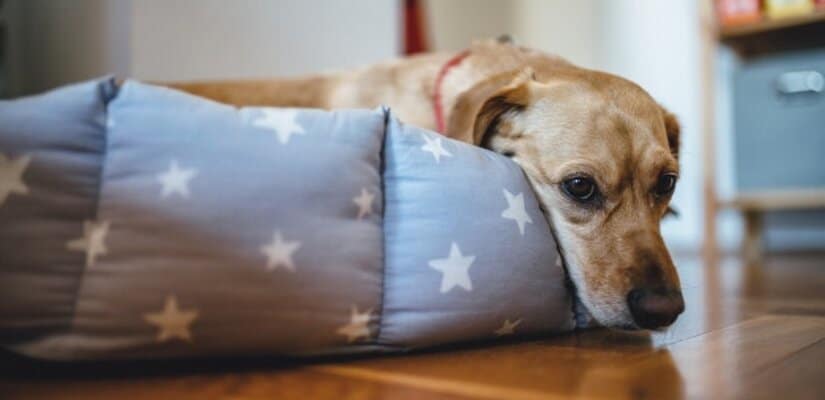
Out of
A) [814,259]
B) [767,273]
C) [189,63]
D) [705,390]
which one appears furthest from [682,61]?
[705,390]

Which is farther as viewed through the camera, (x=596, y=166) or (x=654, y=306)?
(x=596, y=166)

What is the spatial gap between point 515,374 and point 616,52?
3702mm

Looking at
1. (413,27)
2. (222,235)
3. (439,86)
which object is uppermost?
(413,27)

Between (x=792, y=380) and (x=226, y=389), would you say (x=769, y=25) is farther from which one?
(x=226, y=389)

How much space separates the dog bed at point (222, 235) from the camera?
0.82m

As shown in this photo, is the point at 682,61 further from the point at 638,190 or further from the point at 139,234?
the point at 139,234

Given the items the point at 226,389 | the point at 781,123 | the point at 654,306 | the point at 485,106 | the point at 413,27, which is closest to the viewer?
the point at 226,389

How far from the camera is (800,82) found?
3256 mm

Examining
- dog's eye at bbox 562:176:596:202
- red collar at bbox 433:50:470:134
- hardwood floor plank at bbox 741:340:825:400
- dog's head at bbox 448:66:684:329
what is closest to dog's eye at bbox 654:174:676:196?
dog's head at bbox 448:66:684:329

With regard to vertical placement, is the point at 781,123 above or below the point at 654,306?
above

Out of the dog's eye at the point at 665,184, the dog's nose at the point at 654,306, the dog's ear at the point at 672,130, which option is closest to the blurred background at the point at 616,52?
the dog's ear at the point at 672,130

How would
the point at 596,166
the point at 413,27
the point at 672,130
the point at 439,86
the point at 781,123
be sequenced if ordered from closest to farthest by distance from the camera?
the point at 596,166 → the point at 672,130 → the point at 439,86 → the point at 413,27 → the point at 781,123

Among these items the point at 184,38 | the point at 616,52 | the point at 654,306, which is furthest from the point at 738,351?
the point at 616,52

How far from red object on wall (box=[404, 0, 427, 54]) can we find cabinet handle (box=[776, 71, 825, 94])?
1648 millimetres
